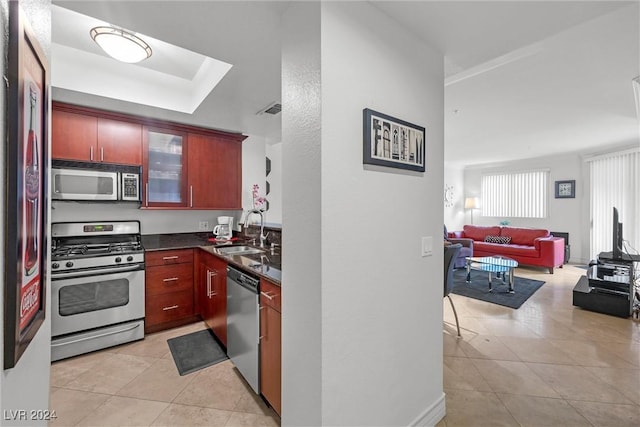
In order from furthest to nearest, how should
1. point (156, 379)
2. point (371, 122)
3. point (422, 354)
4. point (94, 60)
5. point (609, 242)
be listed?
point (609, 242) → point (94, 60) → point (156, 379) → point (422, 354) → point (371, 122)

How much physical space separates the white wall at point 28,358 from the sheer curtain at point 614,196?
8.01 metres

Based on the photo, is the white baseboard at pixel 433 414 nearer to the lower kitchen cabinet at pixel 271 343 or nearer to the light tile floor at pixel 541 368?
the light tile floor at pixel 541 368

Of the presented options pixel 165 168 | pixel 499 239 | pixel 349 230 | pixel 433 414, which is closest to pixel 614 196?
pixel 499 239

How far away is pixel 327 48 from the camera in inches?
48.4

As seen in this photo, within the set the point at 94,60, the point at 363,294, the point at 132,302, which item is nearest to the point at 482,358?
the point at 363,294

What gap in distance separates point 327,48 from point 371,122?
0.39 metres

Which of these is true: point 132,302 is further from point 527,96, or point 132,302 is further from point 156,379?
point 527,96

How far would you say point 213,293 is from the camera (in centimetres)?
261

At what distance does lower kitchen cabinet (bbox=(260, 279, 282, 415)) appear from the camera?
1.60m

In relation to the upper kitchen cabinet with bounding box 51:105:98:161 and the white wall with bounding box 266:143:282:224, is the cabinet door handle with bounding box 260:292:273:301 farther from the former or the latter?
the white wall with bounding box 266:143:282:224

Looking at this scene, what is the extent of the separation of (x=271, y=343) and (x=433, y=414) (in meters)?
1.12

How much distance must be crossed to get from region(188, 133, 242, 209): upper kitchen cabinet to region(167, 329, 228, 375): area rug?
150 centimetres

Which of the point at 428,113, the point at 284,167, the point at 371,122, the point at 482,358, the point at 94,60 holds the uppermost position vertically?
the point at 94,60

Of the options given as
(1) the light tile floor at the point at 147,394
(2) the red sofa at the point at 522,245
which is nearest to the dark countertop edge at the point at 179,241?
(1) the light tile floor at the point at 147,394
